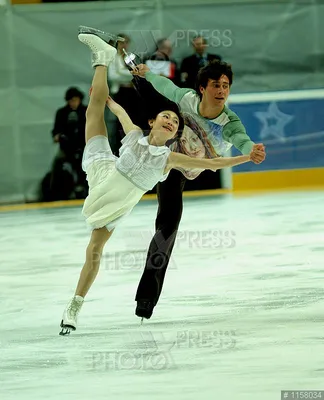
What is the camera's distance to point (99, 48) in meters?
5.33

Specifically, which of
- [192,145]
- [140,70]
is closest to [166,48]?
[140,70]

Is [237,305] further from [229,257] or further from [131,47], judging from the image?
[131,47]

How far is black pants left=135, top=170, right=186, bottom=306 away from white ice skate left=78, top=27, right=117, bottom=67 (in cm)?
66

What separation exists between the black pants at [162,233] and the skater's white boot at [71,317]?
43cm

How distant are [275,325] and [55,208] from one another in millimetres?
6713

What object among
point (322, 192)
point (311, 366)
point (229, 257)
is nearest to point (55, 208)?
point (322, 192)

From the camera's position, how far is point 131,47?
11680mm

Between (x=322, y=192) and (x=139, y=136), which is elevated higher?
(x=322, y=192)

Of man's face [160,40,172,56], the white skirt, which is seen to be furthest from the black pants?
man's face [160,40,172,56]

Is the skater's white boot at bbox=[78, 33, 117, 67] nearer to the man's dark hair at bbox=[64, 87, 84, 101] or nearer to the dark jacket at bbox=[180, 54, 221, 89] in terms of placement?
the dark jacket at bbox=[180, 54, 221, 89]

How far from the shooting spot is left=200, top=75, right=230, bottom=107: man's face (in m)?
A: 5.26

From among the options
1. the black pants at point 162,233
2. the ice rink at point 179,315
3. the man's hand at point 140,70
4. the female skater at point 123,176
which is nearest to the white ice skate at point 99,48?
the man's hand at point 140,70

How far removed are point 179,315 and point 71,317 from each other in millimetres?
686

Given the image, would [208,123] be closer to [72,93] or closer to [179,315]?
[179,315]
